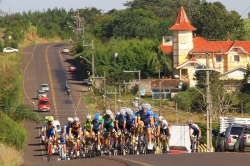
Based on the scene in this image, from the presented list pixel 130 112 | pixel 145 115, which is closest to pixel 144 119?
pixel 145 115

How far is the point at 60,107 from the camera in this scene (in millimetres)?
82188

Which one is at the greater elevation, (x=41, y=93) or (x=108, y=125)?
(x=108, y=125)

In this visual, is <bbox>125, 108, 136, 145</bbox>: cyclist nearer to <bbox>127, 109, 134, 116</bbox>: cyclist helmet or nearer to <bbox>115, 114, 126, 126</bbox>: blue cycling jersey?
<bbox>127, 109, 134, 116</bbox>: cyclist helmet

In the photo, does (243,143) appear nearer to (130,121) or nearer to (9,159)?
(130,121)

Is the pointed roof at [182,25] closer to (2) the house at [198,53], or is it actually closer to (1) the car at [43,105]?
(2) the house at [198,53]

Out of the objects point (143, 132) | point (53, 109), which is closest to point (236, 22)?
point (53, 109)

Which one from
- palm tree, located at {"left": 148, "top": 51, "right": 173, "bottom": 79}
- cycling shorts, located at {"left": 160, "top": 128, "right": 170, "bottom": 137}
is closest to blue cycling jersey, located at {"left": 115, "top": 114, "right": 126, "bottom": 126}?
cycling shorts, located at {"left": 160, "top": 128, "right": 170, "bottom": 137}

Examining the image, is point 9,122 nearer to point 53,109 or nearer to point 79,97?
point 53,109

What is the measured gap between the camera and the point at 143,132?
26.3 m

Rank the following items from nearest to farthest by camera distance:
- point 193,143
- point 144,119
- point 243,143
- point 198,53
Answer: point 144,119 < point 243,143 < point 193,143 < point 198,53

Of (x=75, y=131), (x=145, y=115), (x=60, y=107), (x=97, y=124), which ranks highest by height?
(x=145, y=115)

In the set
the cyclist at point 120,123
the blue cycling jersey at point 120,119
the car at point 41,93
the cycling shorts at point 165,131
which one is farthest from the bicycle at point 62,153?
the car at point 41,93

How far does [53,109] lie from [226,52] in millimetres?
27021

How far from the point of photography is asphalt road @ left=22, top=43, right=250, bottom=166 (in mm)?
17000
